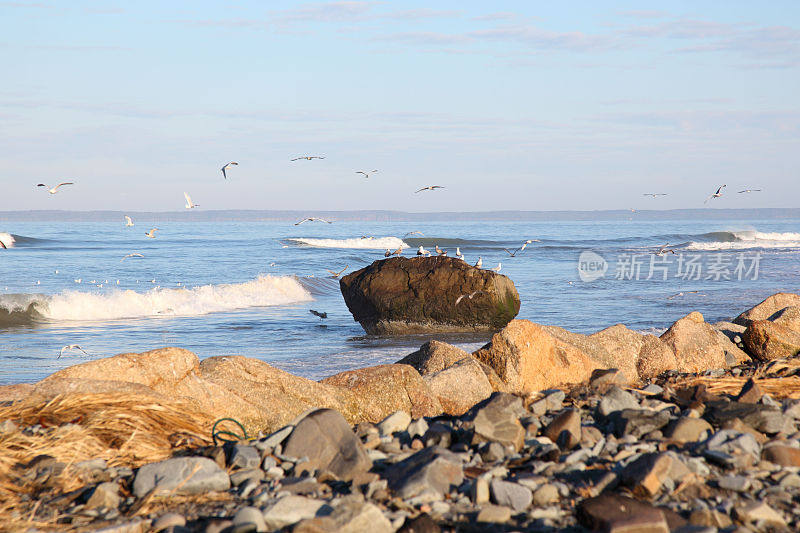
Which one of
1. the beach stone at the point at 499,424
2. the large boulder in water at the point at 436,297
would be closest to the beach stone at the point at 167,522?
the beach stone at the point at 499,424

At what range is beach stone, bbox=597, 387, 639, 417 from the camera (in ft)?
12.6

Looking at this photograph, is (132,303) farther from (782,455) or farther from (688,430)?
(782,455)

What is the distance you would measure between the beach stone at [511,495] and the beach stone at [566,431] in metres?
0.67

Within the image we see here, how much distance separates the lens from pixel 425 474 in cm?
283

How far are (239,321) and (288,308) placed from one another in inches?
94.3

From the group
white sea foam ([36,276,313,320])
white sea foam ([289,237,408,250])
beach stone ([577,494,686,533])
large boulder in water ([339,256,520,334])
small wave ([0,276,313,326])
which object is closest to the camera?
beach stone ([577,494,686,533])

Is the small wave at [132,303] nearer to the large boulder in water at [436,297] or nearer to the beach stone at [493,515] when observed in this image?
the large boulder in water at [436,297]

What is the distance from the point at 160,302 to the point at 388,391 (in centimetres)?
1344

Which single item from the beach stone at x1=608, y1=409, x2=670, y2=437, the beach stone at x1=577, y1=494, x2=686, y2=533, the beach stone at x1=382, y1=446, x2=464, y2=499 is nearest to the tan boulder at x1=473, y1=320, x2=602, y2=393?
the beach stone at x1=608, y1=409, x2=670, y2=437

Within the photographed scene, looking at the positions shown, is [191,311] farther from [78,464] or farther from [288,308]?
[78,464]

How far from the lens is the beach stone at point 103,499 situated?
2793 millimetres

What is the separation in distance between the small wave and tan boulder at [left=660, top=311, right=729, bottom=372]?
11557 mm

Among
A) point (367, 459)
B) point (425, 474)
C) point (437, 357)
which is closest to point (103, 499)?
point (367, 459)

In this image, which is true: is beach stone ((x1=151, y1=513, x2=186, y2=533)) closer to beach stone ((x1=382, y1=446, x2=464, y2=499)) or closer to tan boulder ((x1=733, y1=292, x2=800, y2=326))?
beach stone ((x1=382, y1=446, x2=464, y2=499))
